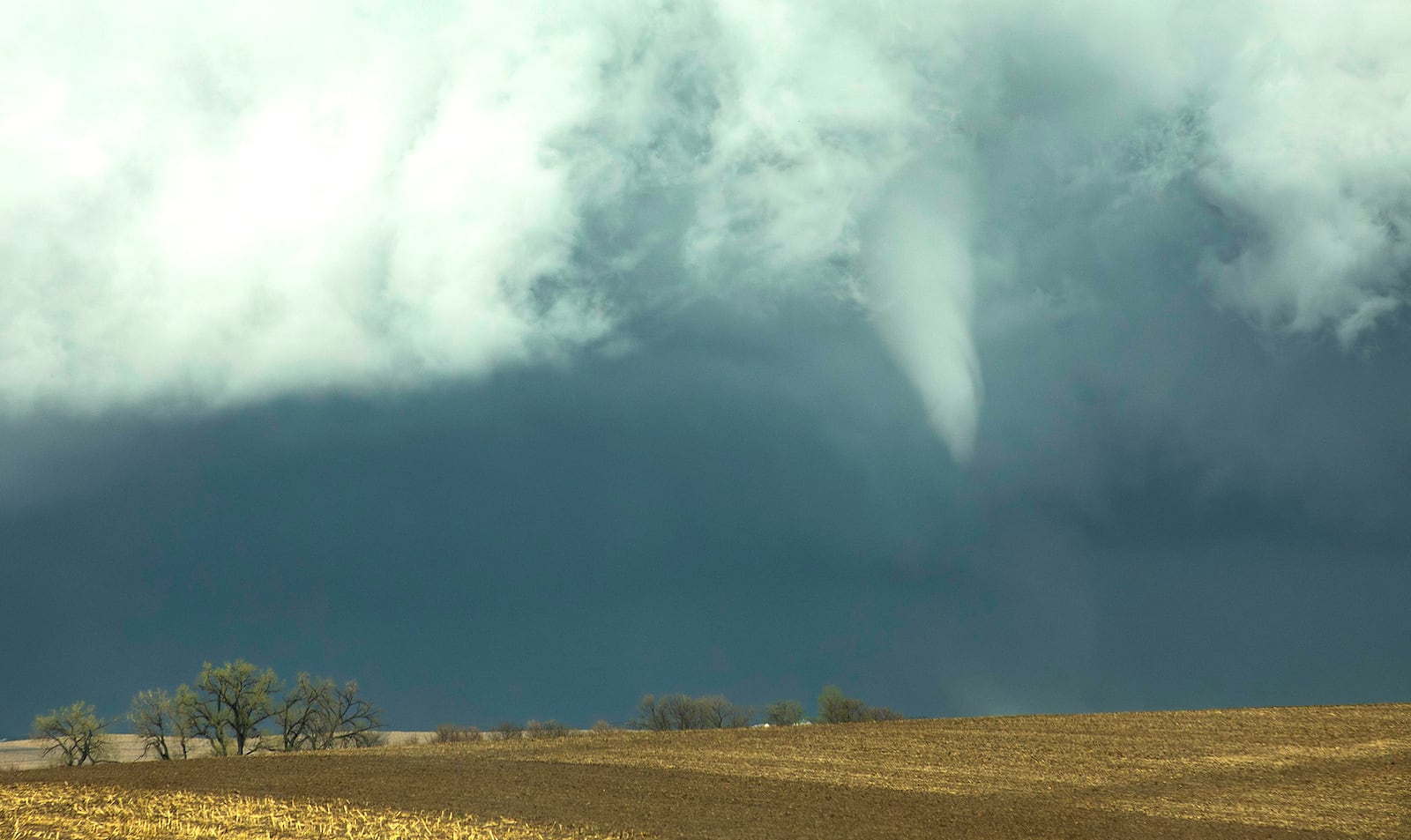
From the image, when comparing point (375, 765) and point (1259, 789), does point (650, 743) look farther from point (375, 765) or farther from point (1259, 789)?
point (1259, 789)

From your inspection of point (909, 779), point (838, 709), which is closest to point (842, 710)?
point (838, 709)

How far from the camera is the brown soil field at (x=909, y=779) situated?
33688 millimetres

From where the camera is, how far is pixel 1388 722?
53.4m

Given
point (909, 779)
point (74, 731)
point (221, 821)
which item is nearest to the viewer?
point (221, 821)

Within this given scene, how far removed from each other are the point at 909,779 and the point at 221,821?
84.3ft

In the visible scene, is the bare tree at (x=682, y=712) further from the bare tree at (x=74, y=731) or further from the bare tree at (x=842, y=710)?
the bare tree at (x=74, y=731)

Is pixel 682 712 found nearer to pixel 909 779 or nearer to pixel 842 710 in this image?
pixel 842 710

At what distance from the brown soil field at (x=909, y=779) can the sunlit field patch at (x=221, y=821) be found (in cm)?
126

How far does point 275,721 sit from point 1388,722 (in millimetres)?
74494

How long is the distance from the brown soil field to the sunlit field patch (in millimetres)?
1262

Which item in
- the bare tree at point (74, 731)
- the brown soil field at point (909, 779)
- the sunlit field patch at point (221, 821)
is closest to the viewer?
the sunlit field patch at point (221, 821)

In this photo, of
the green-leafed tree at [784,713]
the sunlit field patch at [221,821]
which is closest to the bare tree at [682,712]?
the green-leafed tree at [784,713]

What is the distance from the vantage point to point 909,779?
4238cm

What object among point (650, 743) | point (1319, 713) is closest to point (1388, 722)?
point (1319, 713)
